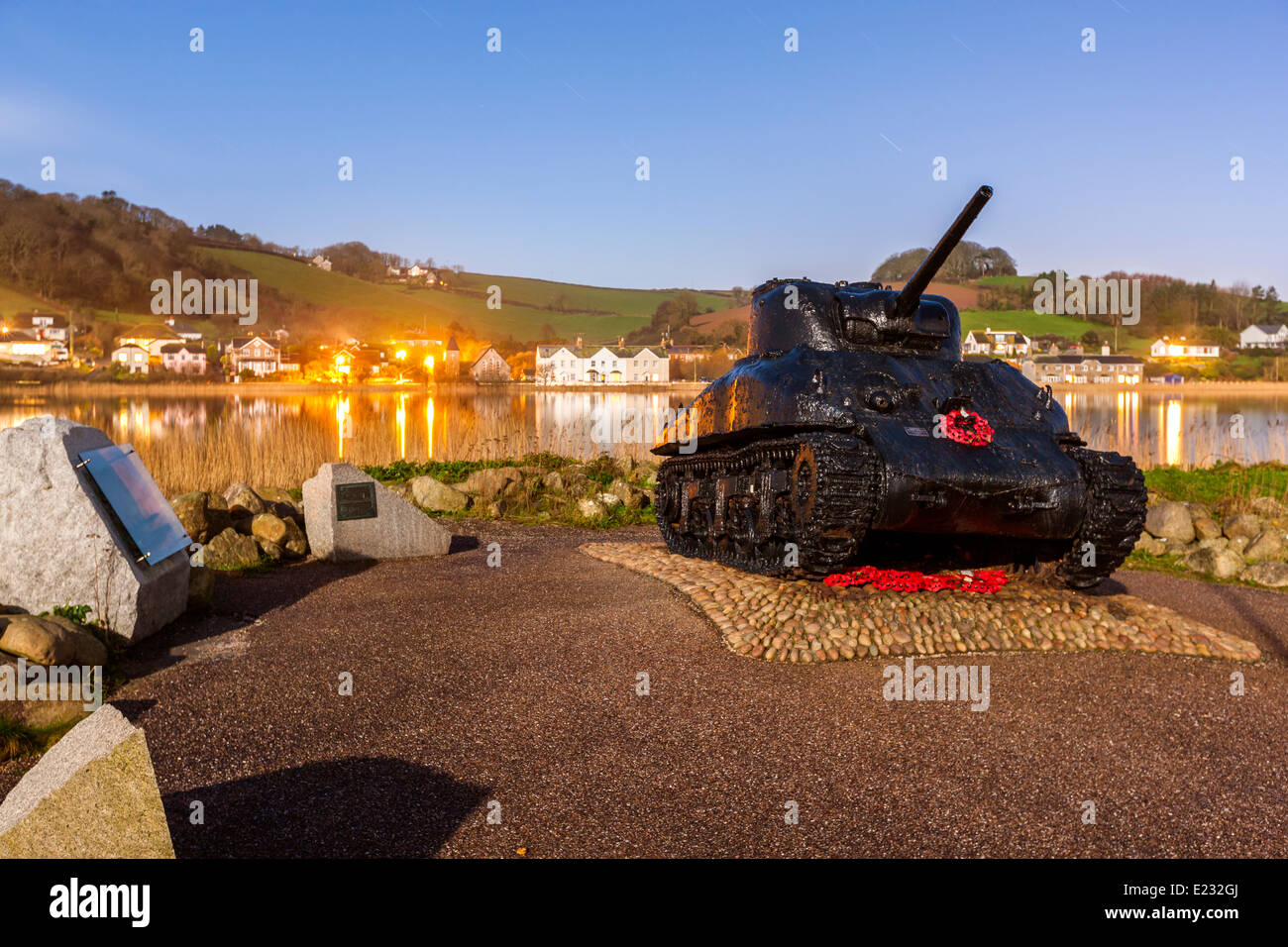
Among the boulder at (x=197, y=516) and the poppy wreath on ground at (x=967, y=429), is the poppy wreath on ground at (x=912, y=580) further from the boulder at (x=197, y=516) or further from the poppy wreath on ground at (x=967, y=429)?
the boulder at (x=197, y=516)

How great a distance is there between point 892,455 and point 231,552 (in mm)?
7683

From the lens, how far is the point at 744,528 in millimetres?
10086

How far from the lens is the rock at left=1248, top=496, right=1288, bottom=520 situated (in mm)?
14453

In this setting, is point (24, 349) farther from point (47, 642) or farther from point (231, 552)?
point (47, 642)

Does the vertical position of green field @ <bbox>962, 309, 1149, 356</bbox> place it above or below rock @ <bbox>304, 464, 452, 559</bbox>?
above

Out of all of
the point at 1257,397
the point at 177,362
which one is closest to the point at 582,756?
the point at 177,362

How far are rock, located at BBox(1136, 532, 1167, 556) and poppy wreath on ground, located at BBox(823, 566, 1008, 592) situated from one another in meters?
5.74

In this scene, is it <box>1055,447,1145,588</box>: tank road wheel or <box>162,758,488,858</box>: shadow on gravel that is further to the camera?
<box>1055,447,1145,588</box>: tank road wheel

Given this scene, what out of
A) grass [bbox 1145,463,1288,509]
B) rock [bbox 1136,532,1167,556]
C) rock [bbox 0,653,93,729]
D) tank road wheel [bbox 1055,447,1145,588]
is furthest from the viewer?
grass [bbox 1145,463,1288,509]

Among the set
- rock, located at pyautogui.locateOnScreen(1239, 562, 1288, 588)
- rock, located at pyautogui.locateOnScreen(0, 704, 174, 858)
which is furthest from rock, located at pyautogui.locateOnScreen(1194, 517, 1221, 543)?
rock, located at pyautogui.locateOnScreen(0, 704, 174, 858)

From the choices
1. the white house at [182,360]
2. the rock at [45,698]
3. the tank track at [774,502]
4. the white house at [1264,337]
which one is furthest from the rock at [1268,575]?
the white house at [1264,337]

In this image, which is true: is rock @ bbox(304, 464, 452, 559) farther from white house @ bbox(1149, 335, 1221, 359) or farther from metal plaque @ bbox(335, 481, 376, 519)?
white house @ bbox(1149, 335, 1221, 359)

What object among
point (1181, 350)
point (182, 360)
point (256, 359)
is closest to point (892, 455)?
point (256, 359)

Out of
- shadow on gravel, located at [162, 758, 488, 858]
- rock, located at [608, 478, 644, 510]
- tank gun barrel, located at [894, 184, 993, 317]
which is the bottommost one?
shadow on gravel, located at [162, 758, 488, 858]
